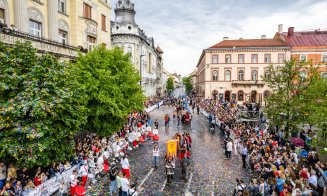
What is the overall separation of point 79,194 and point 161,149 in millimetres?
9413

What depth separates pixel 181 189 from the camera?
453 inches

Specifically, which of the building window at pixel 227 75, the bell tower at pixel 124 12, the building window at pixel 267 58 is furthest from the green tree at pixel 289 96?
the bell tower at pixel 124 12

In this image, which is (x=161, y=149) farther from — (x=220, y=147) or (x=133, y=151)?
(x=220, y=147)

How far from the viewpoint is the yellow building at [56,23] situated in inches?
591

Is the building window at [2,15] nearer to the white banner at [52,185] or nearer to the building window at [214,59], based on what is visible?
the white banner at [52,185]

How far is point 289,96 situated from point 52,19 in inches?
841

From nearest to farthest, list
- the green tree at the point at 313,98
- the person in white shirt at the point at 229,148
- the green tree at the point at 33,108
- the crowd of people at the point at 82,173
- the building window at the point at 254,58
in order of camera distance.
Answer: the green tree at the point at 33,108 < the crowd of people at the point at 82,173 < the person in white shirt at the point at 229,148 < the green tree at the point at 313,98 < the building window at the point at 254,58

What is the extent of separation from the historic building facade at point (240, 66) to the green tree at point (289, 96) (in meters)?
29.0

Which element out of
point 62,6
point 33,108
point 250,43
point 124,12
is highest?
point 124,12

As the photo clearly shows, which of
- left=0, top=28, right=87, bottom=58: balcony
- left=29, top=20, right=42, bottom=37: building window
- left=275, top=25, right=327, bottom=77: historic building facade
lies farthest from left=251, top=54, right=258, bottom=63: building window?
left=29, top=20, right=42, bottom=37: building window

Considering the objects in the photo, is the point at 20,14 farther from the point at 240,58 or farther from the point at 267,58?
the point at 267,58

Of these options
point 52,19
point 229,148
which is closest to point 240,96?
point 229,148

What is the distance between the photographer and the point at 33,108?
9.19 m

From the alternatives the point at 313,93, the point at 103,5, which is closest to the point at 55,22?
the point at 103,5
